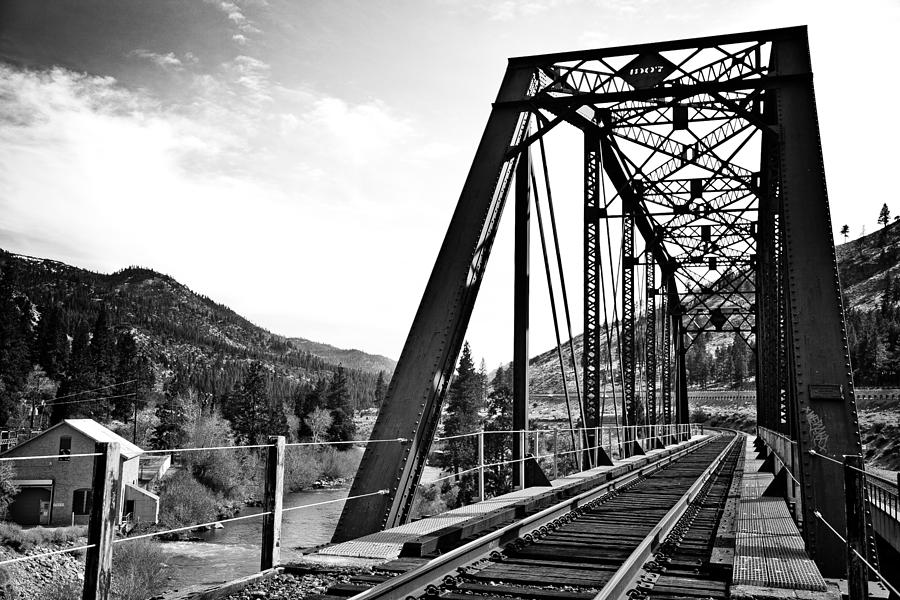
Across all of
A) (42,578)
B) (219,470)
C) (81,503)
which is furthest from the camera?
(219,470)

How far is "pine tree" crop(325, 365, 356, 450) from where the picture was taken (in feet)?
305

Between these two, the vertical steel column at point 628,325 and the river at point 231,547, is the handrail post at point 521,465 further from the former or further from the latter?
the river at point 231,547

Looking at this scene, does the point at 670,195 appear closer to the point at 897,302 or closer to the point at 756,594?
the point at 756,594

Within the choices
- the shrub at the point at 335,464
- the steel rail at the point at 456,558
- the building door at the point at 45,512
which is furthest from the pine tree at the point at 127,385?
the steel rail at the point at 456,558

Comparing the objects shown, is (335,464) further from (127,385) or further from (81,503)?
(81,503)

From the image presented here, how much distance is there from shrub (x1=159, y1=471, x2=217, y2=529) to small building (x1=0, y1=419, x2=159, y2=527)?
7.60 feet

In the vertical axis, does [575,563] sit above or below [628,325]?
below

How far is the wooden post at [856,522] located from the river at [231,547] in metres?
29.5

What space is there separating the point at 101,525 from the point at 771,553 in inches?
211

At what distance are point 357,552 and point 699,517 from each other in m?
6.11

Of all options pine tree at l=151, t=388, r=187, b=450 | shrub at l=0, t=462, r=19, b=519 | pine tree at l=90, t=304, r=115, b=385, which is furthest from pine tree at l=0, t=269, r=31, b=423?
shrub at l=0, t=462, r=19, b=519

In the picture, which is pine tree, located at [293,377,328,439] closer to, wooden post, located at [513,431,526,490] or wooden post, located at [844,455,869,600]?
wooden post, located at [513,431,526,490]

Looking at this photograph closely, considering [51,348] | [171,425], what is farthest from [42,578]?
[51,348]

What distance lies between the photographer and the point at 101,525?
3.96 m
